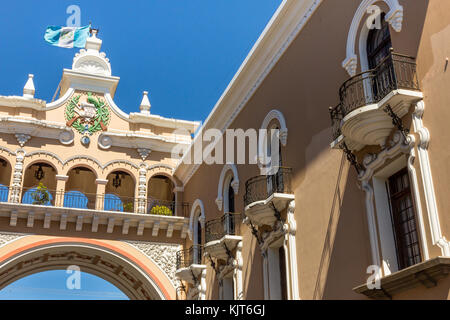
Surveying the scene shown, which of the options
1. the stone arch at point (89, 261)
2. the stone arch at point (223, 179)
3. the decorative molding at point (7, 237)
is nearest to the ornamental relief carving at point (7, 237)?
the decorative molding at point (7, 237)

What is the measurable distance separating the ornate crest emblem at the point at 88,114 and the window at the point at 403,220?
1349cm

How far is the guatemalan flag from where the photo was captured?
21609mm

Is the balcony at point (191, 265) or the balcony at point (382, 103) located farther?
the balcony at point (191, 265)

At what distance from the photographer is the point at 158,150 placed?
21.6 metres

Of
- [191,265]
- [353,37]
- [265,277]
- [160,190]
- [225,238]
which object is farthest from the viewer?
[160,190]

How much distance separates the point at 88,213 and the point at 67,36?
6.72m

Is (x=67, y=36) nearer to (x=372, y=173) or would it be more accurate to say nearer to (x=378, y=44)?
(x=378, y=44)

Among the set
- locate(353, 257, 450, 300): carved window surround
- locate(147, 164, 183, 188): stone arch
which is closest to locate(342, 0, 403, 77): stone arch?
locate(353, 257, 450, 300): carved window surround

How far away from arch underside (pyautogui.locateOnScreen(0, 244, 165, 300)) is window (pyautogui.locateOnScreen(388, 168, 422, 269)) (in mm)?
11569

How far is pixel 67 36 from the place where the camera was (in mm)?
21875

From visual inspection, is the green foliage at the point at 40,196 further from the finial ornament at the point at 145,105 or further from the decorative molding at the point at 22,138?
the finial ornament at the point at 145,105

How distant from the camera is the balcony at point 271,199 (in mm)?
12359

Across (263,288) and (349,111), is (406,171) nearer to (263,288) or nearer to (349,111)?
(349,111)

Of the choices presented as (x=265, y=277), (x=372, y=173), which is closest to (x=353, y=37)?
(x=372, y=173)
